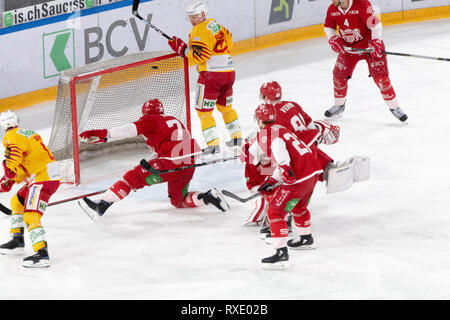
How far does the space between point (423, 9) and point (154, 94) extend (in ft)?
15.9

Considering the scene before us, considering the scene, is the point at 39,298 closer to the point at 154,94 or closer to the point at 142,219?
the point at 142,219

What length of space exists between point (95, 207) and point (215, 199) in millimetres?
807

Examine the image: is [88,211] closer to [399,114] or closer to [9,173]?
[9,173]

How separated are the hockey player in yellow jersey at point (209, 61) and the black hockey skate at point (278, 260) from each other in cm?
212

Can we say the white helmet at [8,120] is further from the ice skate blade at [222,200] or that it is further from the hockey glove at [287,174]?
the hockey glove at [287,174]

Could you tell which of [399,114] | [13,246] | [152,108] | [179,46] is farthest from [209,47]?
[13,246]

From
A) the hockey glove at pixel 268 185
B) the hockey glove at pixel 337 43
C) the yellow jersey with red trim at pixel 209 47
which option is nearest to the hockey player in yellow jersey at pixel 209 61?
the yellow jersey with red trim at pixel 209 47

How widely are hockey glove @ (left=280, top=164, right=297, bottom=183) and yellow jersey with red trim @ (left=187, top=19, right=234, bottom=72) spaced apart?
210 cm

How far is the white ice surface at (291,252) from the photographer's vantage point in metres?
A: 4.86

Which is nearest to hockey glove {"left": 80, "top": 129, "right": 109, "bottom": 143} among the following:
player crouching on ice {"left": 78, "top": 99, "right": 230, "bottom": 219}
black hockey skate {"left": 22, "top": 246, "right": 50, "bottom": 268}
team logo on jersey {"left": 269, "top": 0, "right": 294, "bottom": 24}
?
player crouching on ice {"left": 78, "top": 99, "right": 230, "bottom": 219}

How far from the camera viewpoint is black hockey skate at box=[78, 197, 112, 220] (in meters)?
6.02

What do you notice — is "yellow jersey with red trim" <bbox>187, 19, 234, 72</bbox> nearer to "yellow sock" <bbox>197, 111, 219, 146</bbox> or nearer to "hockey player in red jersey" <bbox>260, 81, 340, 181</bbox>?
"yellow sock" <bbox>197, 111, 219, 146</bbox>

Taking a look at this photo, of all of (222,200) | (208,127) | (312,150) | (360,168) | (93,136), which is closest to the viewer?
(312,150)

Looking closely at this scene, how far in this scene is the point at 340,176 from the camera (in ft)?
18.1
